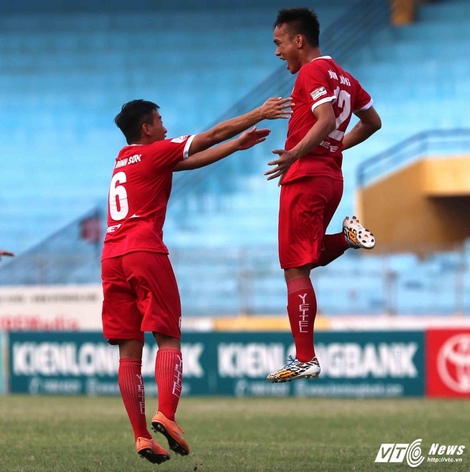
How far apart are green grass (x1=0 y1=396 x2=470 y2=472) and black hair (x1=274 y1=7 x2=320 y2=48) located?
272 centimetres

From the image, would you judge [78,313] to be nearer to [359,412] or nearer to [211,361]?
[211,361]

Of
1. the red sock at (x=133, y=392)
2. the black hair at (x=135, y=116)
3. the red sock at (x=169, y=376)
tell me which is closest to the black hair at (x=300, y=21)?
the black hair at (x=135, y=116)

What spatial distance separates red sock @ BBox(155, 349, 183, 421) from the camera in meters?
6.83

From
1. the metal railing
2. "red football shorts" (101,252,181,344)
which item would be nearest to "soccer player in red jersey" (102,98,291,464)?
"red football shorts" (101,252,181,344)

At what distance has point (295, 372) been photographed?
23.2ft

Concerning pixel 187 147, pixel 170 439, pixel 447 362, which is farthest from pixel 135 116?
pixel 447 362

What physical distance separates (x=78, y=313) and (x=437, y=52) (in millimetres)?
8402

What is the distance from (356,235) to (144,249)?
1366mm

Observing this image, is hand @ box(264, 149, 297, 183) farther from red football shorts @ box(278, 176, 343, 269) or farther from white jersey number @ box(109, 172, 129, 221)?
white jersey number @ box(109, 172, 129, 221)

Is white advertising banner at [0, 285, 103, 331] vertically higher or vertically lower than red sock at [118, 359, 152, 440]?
higher

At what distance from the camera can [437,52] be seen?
2162 centimetres

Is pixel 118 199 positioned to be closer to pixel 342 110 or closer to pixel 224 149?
pixel 224 149

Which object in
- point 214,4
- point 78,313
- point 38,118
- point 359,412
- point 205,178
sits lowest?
point 359,412

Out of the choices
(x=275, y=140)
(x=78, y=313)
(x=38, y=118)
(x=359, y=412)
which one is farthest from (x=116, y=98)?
(x=359, y=412)
